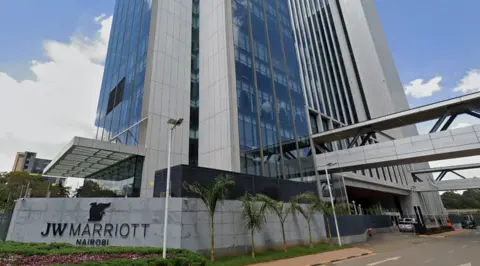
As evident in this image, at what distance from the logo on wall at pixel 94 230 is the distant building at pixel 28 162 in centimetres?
14280

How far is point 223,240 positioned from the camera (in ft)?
51.2

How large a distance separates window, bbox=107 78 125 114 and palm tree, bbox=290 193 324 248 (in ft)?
77.4

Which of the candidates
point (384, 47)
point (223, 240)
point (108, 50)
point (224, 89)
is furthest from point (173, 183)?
point (384, 47)

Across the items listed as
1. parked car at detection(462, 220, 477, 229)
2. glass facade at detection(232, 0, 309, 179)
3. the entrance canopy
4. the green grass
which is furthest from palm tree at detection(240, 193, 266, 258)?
parked car at detection(462, 220, 477, 229)

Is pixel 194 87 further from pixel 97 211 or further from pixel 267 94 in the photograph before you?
pixel 97 211

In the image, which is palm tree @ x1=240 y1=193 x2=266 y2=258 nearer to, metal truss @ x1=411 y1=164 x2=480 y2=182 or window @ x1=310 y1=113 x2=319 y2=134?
window @ x1=310 y1=113 x2=319 y2=134

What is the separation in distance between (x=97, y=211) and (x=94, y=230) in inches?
39.7

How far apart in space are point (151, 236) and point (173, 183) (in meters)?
3.07

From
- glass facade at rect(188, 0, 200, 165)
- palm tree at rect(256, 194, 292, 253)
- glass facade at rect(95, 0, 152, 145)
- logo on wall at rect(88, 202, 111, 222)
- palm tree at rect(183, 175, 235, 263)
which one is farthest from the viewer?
glass facade at rect(188, 0, 200, 165)

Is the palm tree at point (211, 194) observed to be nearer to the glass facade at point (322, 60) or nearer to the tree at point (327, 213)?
the tree at point (327, 213)

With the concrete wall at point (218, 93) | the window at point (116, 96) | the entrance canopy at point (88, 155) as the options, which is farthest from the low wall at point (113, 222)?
the window at point (116, 96)

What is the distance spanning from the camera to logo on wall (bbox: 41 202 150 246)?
13.9m

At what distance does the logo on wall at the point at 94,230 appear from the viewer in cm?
1388

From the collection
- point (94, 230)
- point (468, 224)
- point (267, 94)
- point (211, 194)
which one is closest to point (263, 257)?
point (211, 194)
